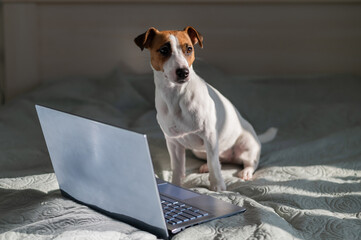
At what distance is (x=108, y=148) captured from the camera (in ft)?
3.56

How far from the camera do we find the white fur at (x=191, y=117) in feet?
5.06

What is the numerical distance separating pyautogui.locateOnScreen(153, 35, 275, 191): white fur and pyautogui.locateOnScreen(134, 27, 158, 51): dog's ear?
0.08 m

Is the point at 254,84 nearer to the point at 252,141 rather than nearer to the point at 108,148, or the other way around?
the point at 252,141

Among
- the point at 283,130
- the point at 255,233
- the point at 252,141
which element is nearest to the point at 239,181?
the point at 252,141

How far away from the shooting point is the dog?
1452mm

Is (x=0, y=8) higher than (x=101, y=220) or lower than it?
higher

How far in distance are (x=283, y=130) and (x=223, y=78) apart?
0.54 m

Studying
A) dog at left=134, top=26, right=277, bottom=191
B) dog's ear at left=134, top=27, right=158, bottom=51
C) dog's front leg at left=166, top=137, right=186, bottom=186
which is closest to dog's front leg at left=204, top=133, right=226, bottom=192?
dog at left=134, top=26, right=277, bottom=191

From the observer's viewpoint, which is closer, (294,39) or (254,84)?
(254,84)

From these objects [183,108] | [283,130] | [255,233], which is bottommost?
[283,130]

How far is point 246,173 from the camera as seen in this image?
5.93ft

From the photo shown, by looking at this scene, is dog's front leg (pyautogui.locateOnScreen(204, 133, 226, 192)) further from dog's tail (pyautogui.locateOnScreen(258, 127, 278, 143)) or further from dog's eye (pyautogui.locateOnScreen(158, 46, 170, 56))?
dog's tail (pyautogui.locateOnScreen(258, 127, 278, 143))

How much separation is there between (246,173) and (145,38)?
0.65 meters

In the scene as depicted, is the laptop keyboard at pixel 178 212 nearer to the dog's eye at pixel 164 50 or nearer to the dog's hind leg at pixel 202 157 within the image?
the dog's eye at pixel 164 50
